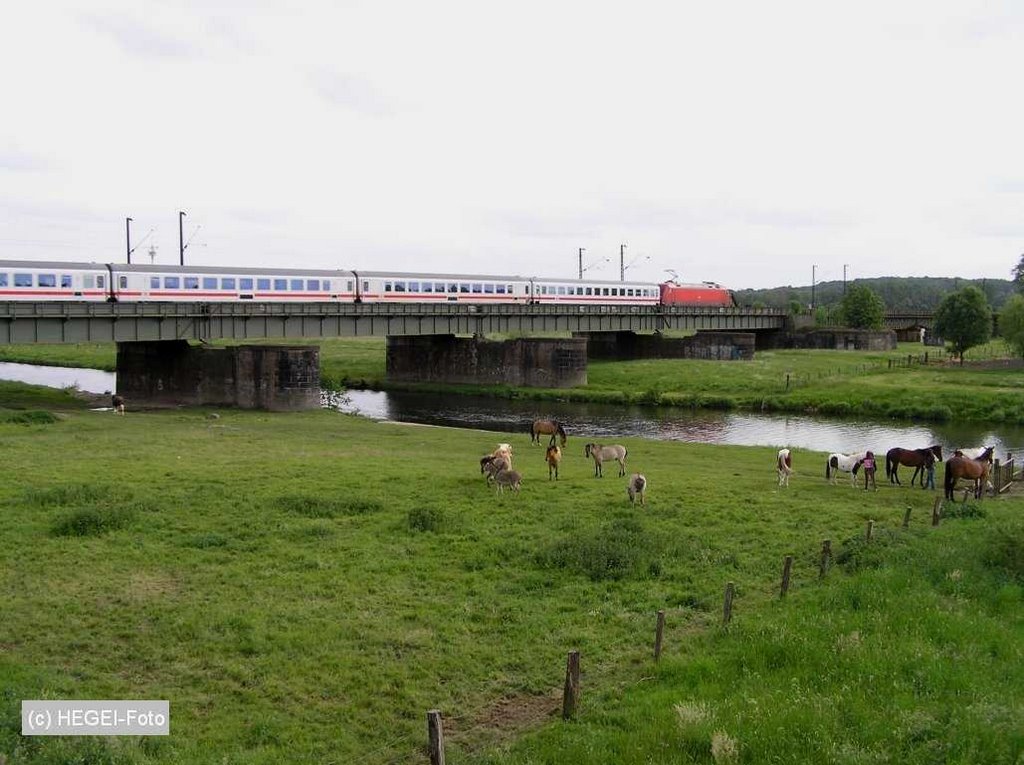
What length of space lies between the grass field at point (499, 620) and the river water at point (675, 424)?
2381 cm

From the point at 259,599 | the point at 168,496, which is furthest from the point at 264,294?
the point at 259,599

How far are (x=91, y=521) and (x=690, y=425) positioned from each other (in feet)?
141

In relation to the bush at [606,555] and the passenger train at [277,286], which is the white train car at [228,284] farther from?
the bush at [606,555]

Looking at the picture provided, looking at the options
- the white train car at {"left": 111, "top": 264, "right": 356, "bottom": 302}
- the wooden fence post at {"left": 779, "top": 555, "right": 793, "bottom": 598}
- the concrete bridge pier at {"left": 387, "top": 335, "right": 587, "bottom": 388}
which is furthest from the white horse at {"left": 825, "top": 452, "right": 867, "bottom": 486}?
the concrete bridge pier at {"left": 387, "top": 335, "right": 587, "bottom": 388}

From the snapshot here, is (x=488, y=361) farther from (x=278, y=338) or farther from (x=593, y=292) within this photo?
(x=278, y=338)

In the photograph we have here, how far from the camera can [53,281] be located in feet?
175

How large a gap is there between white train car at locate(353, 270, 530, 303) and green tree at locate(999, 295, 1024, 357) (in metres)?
45.2

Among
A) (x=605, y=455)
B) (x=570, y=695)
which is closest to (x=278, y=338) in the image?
(x=605, y=455)

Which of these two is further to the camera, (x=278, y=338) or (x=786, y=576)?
(x=278, y=338)

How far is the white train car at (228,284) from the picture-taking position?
5791cm

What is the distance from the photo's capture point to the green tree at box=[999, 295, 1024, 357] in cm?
7731

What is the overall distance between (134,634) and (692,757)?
9842 mm

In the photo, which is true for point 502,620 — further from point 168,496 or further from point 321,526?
point 168,496

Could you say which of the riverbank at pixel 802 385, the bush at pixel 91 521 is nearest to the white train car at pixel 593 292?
the riverbank at pixel 802 385
